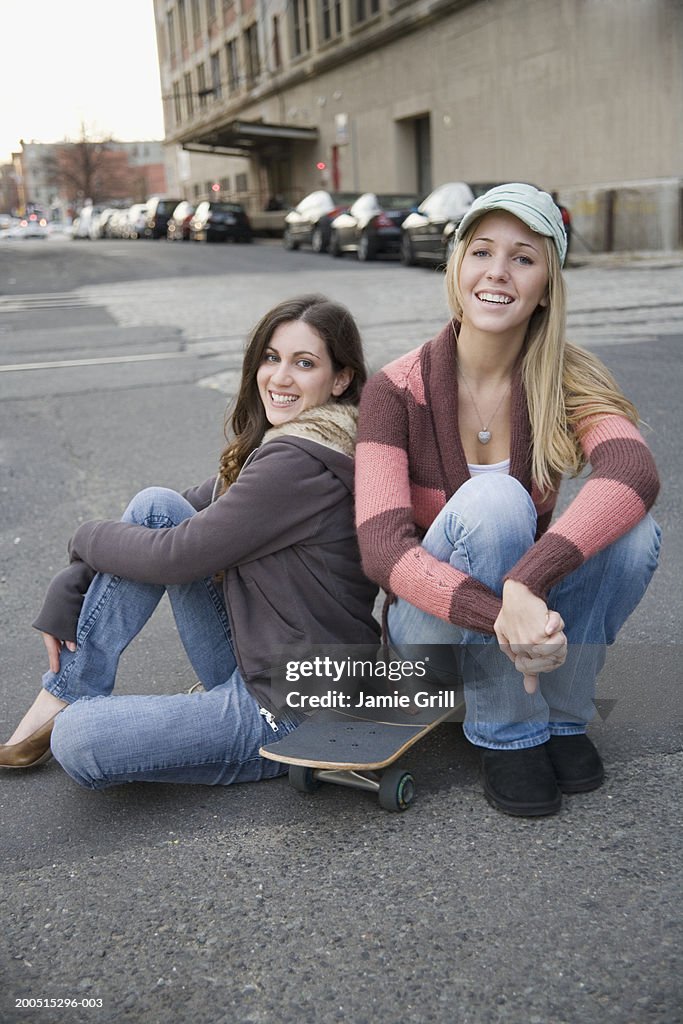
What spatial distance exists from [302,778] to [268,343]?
3.47 ft

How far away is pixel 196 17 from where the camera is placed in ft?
171

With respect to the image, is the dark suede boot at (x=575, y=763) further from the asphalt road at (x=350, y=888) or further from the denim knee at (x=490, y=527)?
the denim knee at (x=490, y=527)

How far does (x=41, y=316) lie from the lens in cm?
1217

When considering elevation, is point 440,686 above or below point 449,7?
below

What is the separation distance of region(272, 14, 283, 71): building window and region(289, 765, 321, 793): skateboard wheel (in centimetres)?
4146

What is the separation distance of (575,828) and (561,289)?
124cm

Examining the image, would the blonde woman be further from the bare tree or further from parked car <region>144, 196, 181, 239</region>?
Result: the bare tree

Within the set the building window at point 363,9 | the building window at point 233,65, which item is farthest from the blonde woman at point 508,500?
the building window at point 233,65

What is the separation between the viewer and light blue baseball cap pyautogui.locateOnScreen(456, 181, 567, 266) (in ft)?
7.59

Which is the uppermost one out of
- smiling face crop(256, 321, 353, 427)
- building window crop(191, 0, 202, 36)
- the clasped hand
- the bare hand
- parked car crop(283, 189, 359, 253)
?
building window crop(191, 0, 202, 36)

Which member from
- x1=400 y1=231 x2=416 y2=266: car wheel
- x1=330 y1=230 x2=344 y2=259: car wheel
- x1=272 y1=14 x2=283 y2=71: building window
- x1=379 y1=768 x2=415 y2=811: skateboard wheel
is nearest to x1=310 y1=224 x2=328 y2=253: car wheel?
x1=330 y1=230 x2=344 y2=259: car wheel

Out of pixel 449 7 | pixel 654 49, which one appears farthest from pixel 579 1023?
pixel 449 7

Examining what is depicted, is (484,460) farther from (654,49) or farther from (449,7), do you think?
(449,7)

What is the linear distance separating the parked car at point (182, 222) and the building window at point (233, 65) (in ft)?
35.7
